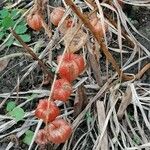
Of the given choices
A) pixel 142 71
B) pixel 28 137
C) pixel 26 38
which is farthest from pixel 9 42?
pixel 142 71

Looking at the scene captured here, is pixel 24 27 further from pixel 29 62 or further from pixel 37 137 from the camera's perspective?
pixel 37 137

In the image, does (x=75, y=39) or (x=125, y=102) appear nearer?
(x=75, y=39)

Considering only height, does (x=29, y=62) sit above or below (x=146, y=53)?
above

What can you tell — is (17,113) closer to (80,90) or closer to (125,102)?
(80,90)

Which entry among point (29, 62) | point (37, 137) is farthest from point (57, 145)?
point (29, 62)

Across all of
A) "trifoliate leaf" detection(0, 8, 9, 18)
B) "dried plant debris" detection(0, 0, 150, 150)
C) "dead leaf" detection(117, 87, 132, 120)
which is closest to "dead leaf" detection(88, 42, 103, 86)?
"dried plant debris" detection(0, 0, 150, 150)
